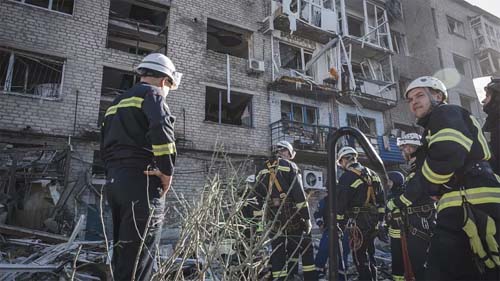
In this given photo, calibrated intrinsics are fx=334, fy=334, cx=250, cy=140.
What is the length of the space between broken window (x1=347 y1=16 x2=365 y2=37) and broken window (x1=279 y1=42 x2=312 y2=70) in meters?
4.38

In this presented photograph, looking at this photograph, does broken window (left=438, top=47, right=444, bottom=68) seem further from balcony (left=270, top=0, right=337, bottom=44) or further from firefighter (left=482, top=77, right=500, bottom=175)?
firefighter (left=482, top=77, right=500, bottom=175)

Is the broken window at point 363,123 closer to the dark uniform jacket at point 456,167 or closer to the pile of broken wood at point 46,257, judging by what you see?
the pile of broken wood at point 46,257

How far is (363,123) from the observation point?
15359mm

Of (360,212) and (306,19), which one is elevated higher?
(306,19)

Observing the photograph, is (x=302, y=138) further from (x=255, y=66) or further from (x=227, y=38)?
(x=227, y=38)

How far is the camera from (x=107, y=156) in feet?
8.54

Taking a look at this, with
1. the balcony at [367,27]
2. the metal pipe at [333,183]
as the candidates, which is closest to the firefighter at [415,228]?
the metal pipe at [333,183]

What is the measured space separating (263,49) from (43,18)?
298 inches

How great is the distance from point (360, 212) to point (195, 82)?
26.5 ft

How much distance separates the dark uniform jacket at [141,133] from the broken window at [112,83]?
8015 mm

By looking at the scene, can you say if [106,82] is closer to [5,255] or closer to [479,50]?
[5,255]

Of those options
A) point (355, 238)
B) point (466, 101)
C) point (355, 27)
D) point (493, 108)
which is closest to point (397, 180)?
point (355, 238)

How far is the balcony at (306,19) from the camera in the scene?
13.6 m

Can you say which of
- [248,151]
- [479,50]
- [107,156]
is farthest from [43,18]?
[479,50]
